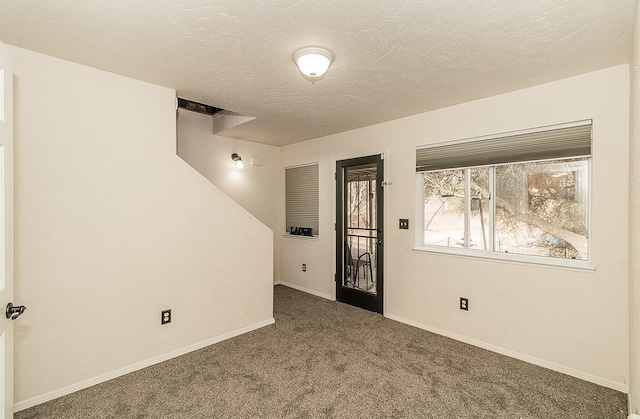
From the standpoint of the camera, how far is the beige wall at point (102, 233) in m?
2.09

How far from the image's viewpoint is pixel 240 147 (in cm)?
472

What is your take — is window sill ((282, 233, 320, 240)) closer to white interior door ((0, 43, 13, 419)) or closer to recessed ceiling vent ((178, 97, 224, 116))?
recessed ceiling vent ((178, 97, 224, 116))

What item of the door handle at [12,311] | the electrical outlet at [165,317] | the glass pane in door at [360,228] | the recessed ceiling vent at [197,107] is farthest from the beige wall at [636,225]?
the recessed ceiling vent at [197,107]

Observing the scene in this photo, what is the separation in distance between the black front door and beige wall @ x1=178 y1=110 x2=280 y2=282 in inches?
54.2

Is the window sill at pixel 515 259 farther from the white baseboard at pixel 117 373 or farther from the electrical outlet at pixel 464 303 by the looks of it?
the white baseboard at pixel 117 373

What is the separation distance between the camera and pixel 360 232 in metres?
4.10

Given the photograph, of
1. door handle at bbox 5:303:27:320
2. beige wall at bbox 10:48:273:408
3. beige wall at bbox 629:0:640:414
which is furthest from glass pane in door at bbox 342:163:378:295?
door handle at bbox 5:303:27:320

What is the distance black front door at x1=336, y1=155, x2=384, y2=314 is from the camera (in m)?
3.85

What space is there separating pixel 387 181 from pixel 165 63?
101 inches

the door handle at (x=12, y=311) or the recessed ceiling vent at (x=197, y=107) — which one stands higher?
the recessed ceiling vent at (x=197, y=107)

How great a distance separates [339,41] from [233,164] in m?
3.06

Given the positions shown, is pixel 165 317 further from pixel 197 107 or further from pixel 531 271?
pixel 531 271

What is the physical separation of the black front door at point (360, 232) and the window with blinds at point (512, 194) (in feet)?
1.97

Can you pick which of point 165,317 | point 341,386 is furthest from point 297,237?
point 341,386
